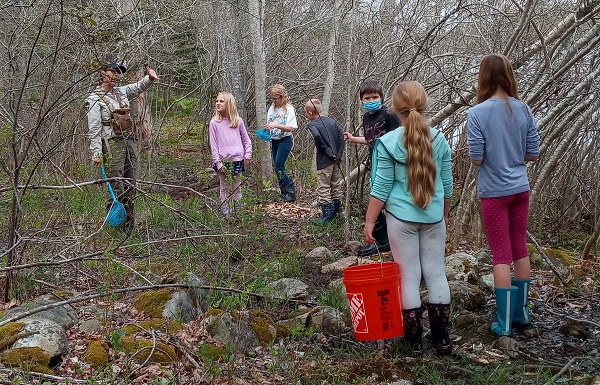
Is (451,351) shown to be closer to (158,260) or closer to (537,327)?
(537,327)

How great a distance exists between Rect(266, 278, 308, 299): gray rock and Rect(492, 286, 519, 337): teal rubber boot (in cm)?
146

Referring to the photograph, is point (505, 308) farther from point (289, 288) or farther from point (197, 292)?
point (197, 292)

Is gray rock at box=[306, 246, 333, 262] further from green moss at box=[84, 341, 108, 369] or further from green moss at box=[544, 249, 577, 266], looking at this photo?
green moss at box=[84, 341, 108, 369]

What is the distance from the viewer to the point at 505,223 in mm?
3957

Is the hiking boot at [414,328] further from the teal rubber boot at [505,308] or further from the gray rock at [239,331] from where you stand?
the gray rock at [239,331]

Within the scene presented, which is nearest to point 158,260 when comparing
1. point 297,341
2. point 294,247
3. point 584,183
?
point 294,247

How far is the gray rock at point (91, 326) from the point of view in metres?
3.91

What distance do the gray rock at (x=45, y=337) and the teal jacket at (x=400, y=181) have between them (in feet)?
6.38

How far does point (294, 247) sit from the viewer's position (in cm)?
635

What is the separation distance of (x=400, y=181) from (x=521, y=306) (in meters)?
1.21

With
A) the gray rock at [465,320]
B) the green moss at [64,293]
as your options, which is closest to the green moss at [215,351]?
the green moss at [64,293]

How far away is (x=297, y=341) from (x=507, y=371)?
1.28m

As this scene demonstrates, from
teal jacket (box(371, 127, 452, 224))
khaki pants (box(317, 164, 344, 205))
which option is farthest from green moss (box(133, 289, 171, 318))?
khaki pants (box(317, 164, 344, 205))

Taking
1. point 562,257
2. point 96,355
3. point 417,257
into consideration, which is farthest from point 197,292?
point 562,257
